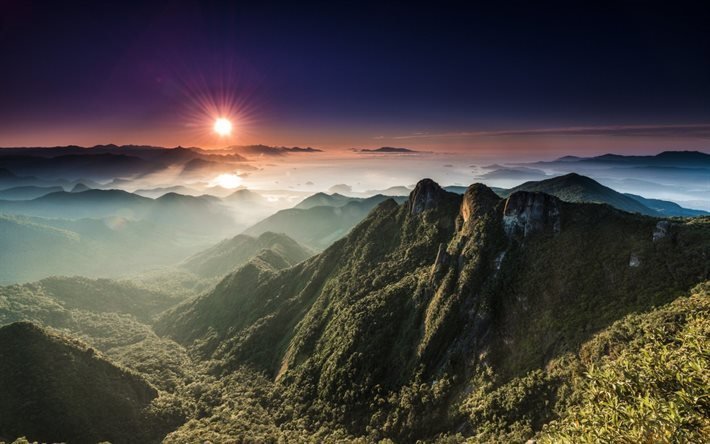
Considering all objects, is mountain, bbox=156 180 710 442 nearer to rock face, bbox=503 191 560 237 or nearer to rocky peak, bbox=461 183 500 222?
rock face, bbox=503 191 560 237

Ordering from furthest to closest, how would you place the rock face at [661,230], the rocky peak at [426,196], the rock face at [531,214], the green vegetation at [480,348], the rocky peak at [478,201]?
the rocky peak at [426,196] → the rocky peak at [478,201] → the rock face at [531,214] → the rock face at [661,230] → the green vegetation at [480,348]

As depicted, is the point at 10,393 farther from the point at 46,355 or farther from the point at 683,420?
the point at 683,420

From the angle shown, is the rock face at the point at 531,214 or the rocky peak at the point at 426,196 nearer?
the rock face at the point at 531,214

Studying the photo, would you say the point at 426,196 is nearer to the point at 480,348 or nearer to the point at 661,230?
the point at 480,348

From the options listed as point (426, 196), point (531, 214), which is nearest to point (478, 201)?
point (531, 214)

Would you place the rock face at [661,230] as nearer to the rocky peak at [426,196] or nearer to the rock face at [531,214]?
the rock face at [531,214]

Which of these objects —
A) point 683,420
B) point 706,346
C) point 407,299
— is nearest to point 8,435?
point 407,299

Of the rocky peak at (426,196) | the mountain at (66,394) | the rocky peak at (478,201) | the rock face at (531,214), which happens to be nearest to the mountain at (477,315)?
the rock face at (531,214)
